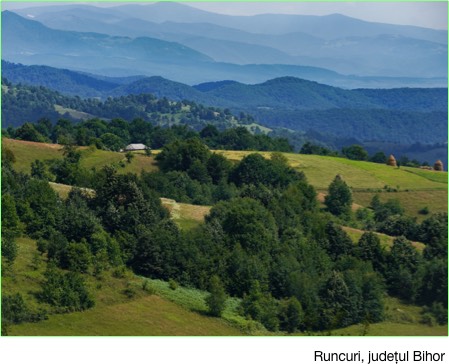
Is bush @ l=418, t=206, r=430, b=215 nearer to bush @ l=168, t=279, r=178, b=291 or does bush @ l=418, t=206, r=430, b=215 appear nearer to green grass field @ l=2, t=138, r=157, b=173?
green grass field @ l=2, t=138, r=157, b=173

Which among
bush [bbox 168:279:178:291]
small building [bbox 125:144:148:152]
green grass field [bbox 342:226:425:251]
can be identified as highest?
green grass field [bbox 342:226:425:251]

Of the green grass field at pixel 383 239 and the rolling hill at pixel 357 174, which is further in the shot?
the rolling hill at pixel 357 174

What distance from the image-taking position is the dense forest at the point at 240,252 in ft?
139

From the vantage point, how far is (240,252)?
48750 millimetres

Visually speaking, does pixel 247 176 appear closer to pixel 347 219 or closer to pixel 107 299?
pixel 347 219

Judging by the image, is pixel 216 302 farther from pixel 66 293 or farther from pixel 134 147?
pixel 134 147

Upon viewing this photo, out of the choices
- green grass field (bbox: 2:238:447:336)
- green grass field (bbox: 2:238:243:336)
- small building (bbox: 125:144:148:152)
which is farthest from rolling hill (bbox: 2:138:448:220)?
green grass field (bbox: 2:238:243:336)

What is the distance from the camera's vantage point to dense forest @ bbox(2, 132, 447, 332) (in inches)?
1671

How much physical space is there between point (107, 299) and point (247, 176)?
132ft

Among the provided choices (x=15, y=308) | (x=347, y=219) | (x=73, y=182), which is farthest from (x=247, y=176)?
(x=15, y=308)

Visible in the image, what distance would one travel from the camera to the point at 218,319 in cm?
4081

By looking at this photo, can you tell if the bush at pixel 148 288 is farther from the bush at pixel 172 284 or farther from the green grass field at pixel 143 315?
the bush at pixel 172 284

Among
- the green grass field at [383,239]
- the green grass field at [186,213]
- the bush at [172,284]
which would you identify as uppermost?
the green grass field at [383,239]

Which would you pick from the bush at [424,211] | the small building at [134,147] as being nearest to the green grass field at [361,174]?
the bush at [424,211]
